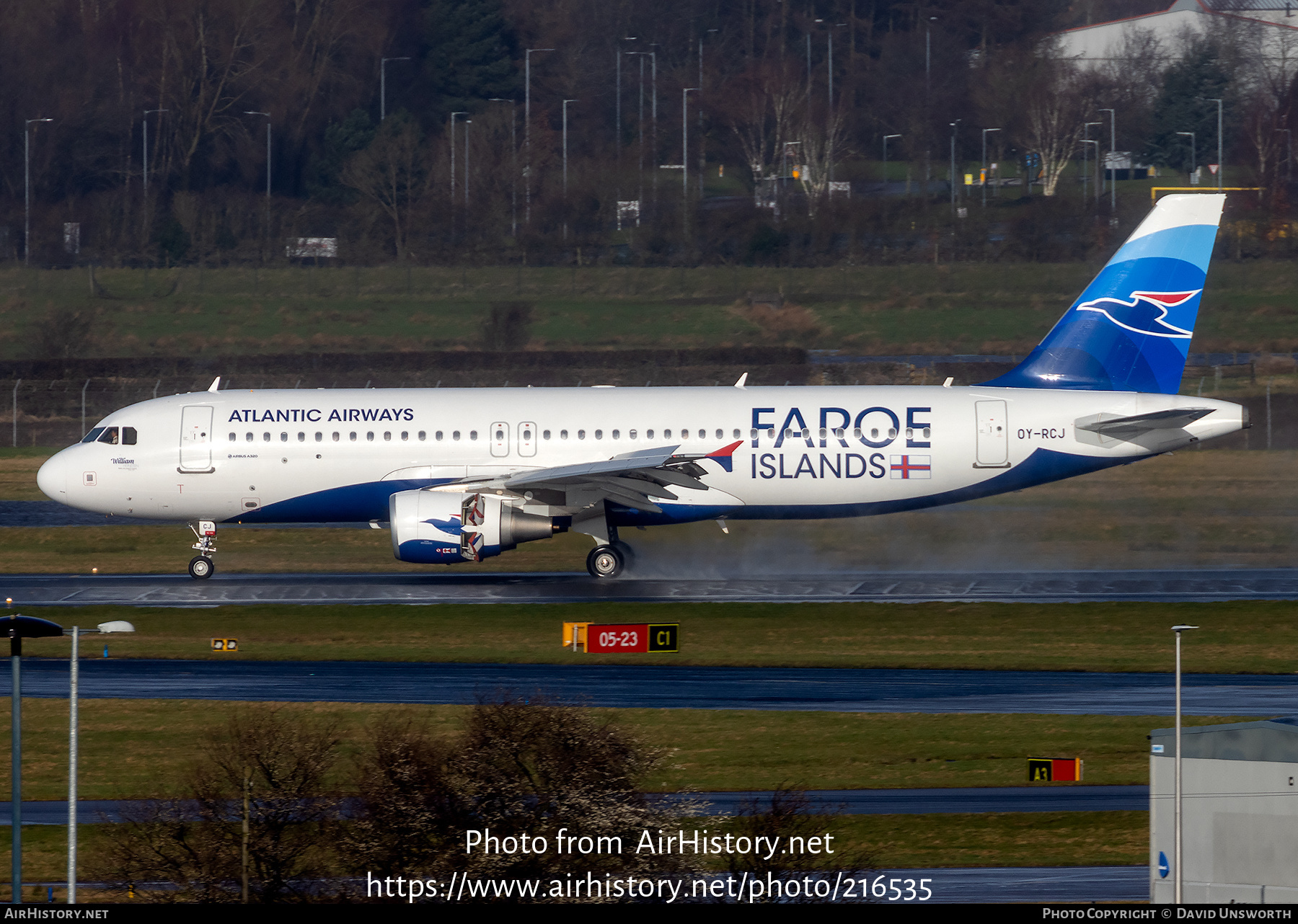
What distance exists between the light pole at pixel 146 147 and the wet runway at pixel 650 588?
213 feet

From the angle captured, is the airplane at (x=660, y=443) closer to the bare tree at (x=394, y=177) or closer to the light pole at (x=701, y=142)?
the bare tree at (x=394, y=177)

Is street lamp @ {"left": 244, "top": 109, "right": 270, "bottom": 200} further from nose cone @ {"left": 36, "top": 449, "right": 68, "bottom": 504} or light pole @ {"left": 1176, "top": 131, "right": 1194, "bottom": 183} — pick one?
nose cone @ {"left": 36, "top": 449, "right": 68, "bottom": 504}

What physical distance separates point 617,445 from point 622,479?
61.5 inches

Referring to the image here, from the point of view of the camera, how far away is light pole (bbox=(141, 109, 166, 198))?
326 ft

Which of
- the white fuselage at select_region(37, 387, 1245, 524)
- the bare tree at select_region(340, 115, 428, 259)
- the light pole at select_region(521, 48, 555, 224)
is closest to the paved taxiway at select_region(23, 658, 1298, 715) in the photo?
the white fuselage at select_region(37, 387, 1245, 524)

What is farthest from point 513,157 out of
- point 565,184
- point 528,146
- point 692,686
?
point 692,686

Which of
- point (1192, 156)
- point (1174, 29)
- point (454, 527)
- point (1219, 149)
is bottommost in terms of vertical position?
point (454, 527)

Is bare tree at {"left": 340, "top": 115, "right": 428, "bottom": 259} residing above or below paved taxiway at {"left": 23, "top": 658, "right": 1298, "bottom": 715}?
above

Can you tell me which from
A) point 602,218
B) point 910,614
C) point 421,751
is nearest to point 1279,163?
point 602,218

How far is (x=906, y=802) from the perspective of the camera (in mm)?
20203

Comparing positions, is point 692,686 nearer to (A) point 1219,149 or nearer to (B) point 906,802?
(B) point 906,802

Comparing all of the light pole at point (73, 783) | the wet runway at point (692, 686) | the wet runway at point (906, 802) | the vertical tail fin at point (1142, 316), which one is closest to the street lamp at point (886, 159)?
the vertical tail fin at point (1142, 316)

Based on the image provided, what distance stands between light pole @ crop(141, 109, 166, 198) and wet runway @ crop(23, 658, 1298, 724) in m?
74.9

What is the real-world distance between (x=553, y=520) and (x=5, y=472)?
2795 centimetres
